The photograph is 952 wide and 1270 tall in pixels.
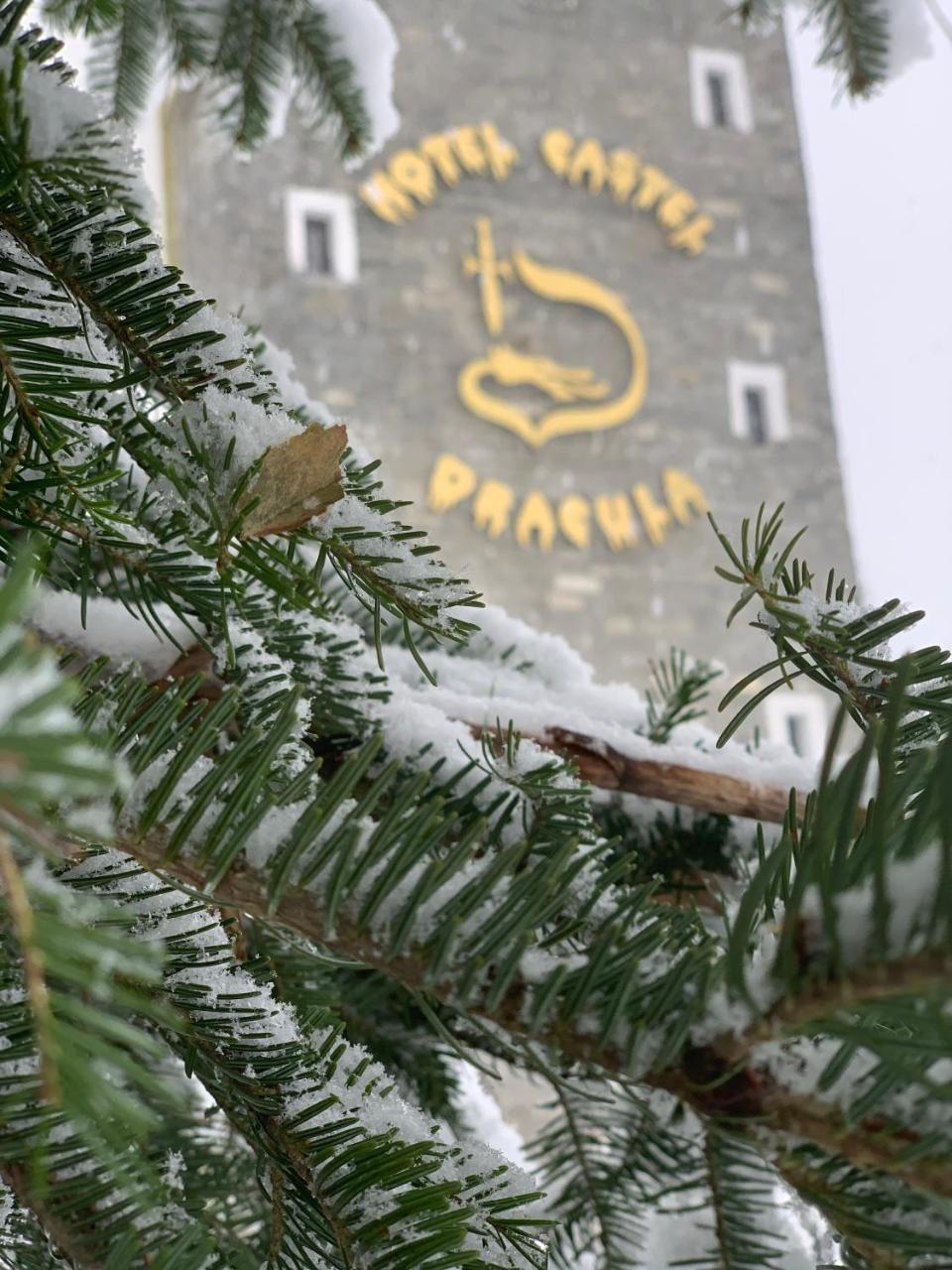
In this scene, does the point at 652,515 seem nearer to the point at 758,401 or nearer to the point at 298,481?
the point at 758,401

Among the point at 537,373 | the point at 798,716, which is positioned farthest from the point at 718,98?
the point at 798,716

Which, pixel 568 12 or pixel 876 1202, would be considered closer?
pixel 876 1202

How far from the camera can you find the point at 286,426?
283 mm

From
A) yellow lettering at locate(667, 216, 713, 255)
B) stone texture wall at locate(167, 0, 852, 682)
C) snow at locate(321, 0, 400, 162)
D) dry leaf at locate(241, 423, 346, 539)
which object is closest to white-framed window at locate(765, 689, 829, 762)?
stone texture wall at locate(167, 0, 852, 682)

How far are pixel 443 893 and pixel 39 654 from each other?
10 cm

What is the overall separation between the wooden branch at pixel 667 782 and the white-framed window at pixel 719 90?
5.40 m

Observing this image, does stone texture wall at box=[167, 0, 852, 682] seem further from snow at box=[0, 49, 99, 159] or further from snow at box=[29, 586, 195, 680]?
snow at box=[0, 49, 99, 159]

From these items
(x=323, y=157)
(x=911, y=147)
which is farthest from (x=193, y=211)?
(x=911, y=147)

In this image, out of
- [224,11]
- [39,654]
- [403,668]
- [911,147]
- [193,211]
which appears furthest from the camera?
[911,147]

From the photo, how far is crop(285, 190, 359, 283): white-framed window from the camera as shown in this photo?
4703 mm

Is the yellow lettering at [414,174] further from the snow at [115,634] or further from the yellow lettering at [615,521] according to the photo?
the snow at [115,634]

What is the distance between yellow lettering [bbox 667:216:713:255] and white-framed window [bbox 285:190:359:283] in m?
1.32

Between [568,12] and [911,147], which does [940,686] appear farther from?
[911,147]

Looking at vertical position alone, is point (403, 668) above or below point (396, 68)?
below
